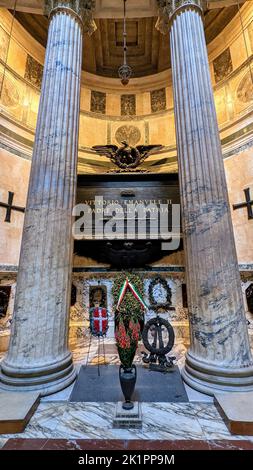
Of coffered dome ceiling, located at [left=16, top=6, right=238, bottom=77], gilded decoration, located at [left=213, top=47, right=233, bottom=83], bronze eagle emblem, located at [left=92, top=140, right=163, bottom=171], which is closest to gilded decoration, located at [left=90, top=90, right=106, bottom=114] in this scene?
coffered dome ceiling, located at [left=16, top=6, right=238, bottom=77]

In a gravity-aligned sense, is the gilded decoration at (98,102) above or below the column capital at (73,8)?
above

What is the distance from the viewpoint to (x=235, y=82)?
6617mm

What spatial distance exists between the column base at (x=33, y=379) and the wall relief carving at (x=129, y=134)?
716 cm

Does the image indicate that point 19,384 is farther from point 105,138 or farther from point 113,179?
point 105,138

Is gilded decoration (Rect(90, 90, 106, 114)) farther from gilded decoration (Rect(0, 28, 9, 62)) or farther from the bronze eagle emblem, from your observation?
gilded decoration (Rect(0, 28, 9, 62))

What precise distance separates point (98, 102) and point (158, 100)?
2179 millimetres

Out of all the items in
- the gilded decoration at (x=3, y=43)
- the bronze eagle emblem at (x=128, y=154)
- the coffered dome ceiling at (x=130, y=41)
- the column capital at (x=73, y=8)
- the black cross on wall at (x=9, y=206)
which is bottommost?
the black cross on wall at (x=9, y=206)

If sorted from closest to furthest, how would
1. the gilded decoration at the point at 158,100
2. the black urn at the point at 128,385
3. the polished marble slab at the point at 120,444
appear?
the polished marble slab at the point at 120,444 → the black urn at the point at 128,385 → the gilded decoration at the point at 158,100

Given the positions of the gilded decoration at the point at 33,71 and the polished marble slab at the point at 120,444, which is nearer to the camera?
the polished marble slab at the point at 120,444

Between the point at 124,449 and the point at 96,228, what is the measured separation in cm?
405

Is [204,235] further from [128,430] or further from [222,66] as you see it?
[222,66]

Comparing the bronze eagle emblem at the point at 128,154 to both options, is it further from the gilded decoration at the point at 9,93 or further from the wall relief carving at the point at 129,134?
the gilded decoration at the point at 9,93

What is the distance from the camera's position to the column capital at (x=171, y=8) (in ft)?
14.2

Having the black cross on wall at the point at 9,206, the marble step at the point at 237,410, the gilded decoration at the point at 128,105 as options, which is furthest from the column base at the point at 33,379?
the gilded decoration at the point at 128,105
